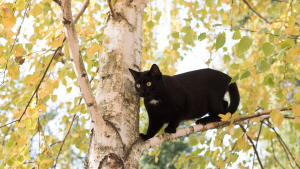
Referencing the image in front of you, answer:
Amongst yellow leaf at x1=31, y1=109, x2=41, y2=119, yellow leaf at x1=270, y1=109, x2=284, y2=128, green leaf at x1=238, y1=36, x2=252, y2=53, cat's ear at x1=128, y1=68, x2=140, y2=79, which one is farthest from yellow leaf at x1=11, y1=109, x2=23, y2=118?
yellow leaf at x1=270, y1=109, x2=284, y2=128

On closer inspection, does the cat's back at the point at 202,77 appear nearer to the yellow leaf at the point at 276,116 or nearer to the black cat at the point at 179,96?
the black cat at the point at 179,96

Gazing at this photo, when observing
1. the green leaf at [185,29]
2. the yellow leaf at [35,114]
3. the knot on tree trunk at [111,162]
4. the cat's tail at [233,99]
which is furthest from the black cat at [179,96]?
the yellow leaf at [35,114]

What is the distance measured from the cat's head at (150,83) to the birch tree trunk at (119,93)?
0.13 metres

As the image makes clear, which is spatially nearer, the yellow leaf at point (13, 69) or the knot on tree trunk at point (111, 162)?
the knot on tree trunk at point (111, 162)

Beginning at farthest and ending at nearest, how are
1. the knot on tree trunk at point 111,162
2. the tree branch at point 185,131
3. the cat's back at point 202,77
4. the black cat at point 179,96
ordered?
the cat's back at point 202,77 < the black cat at point 179,96 < the tree branch at point 185,131 < the knot on tree trunk at point 111,162

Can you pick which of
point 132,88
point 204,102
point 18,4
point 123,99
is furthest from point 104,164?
point 204,102

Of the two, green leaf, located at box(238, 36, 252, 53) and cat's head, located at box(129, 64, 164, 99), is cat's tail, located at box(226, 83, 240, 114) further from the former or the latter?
green leaf, located at box(238, 36, 252, 53)

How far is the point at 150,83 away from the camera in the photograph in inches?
91.1

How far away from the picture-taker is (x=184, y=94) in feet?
7.85

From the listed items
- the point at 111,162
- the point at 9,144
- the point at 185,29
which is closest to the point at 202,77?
the point at 185,29

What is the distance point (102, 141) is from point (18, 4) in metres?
0.90

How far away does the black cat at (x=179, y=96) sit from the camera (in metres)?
2.28

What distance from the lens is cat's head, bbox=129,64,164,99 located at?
2.15m

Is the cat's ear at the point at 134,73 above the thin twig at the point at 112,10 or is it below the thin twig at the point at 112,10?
below
